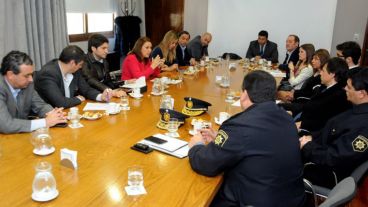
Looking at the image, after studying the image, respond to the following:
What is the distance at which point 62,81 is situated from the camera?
2869mm

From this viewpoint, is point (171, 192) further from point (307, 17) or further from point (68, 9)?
point (307, 17)

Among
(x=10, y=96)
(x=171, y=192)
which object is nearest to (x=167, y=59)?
(x=10, y=96)

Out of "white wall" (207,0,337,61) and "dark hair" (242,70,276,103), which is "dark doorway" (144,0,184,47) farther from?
"dark hair" (242,70,276,103)

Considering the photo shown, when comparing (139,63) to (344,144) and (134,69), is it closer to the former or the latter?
(134,69)

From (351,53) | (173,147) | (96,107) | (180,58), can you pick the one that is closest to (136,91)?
(96,107)

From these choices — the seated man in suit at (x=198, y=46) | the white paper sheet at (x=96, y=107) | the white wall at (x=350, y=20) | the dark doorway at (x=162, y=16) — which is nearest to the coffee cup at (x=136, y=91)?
the white paper sheet at (x=96, y=107)

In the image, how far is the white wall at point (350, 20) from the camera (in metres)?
5.78

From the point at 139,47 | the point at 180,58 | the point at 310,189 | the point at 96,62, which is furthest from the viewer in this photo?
the point at 180,58

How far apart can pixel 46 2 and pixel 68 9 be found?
0.80m

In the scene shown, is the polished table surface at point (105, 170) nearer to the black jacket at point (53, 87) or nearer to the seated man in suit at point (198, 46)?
the black jacket at point (53, 87)

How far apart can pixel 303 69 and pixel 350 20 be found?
2487 millimetres

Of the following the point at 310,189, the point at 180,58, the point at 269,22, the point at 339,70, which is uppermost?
the point at 269,22

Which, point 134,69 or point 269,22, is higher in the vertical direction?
point 269,22

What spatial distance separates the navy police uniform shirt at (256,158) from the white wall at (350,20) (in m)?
5.14
